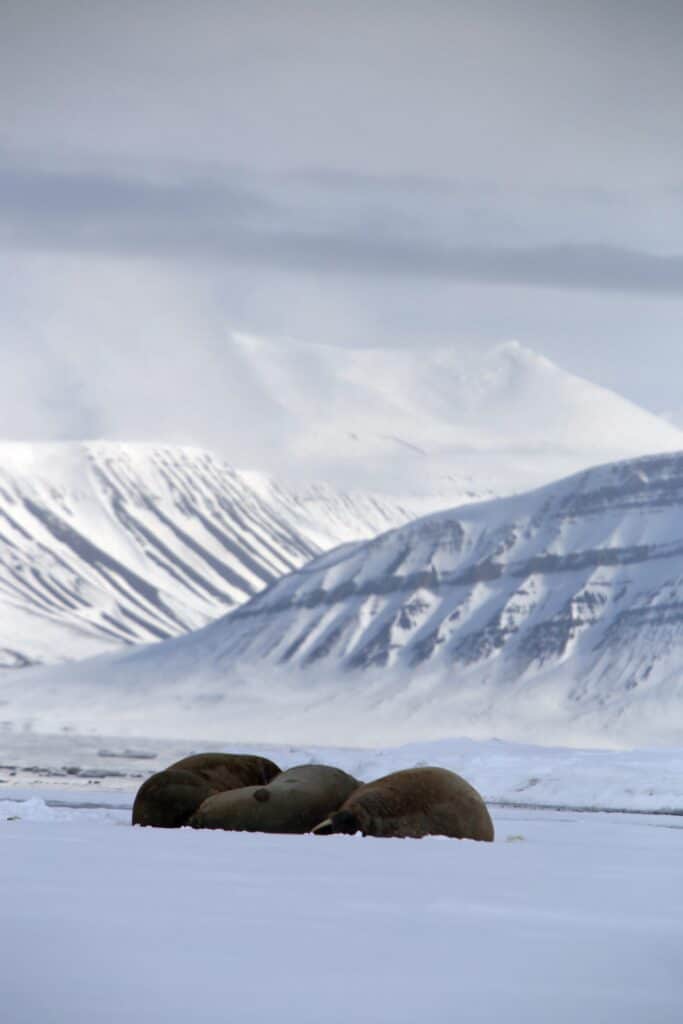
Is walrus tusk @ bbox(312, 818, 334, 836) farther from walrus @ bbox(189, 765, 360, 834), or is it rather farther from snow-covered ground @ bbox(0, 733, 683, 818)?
snow-covered ground @ bbox(0, 733, 683, 818)

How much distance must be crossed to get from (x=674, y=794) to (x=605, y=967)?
34.7 meters

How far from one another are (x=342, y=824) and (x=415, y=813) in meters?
0.89

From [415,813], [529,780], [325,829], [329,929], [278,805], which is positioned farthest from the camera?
[529,780]

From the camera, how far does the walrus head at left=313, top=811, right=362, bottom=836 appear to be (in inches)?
976

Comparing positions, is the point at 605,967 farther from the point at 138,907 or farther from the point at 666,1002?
the point at 138,907

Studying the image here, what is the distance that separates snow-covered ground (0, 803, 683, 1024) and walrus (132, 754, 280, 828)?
23.1 feet

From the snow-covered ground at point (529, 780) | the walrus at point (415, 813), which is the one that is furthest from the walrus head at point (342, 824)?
the snow-covered ground at point (529, 780)

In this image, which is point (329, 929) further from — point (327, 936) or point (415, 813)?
point (415, 813)

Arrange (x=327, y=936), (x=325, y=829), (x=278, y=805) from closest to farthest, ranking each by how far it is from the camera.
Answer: (x=327, y=936), (x=325, y=829), (x=278, y=805)

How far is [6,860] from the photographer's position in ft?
57.8

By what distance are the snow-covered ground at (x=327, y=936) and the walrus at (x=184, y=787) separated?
7.03m

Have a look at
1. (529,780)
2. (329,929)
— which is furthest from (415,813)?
(529,780)

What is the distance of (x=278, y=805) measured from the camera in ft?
85.3

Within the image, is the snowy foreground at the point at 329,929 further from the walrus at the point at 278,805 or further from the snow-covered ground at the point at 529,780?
the snow-covered ground at the point at 529,780
